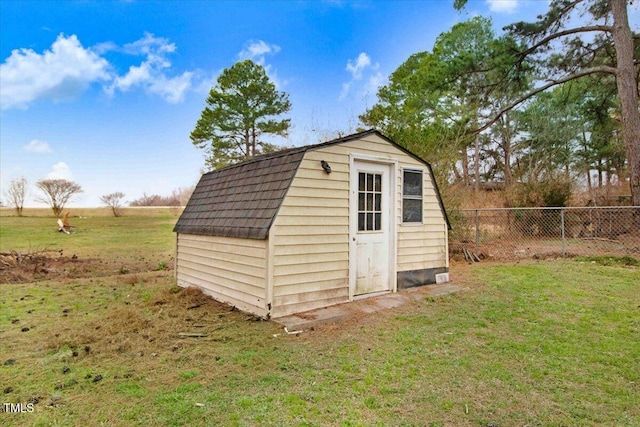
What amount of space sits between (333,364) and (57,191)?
2398cm

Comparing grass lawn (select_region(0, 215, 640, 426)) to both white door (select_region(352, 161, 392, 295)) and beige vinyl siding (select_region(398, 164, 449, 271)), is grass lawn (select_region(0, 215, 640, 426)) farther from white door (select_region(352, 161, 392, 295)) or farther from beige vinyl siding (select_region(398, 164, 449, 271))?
beige vinyl siding (select_region(398, 164, 449, 271))

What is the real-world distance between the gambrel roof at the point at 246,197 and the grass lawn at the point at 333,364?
117cm

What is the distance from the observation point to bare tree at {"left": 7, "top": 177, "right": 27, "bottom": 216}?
18656mm

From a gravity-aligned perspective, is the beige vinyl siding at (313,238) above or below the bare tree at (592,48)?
below

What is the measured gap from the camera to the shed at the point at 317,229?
4.20 metres

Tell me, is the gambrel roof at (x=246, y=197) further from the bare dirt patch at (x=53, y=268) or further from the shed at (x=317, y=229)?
the bare dirt patch at (x=53, y=268)

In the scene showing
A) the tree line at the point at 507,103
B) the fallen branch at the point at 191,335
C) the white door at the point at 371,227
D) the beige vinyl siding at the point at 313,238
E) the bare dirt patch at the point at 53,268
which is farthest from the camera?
the tree line at the point at 507,103

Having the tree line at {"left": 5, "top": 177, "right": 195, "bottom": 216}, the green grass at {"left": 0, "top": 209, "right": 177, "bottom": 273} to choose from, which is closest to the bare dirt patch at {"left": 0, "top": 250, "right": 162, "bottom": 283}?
the green grass at {"left": 0, "top": 209, "right": 177, "bottom": 273}

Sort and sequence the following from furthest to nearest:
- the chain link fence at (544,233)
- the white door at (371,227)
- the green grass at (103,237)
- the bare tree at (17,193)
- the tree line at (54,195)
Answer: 1. the tree line at (54,195)
2. the bare tree at (17,193)
3. the green grass at (103,237)
4. the chain link fence at (544,233)
5. the white door at (371,227)

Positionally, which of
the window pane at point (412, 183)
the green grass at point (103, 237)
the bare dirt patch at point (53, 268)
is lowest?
the bare dirt patch at point (53, 268)

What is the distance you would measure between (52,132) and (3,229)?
7963 mm

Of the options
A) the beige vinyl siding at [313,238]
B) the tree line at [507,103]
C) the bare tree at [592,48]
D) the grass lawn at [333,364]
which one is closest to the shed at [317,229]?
the beige vinyl siding at [313,238]

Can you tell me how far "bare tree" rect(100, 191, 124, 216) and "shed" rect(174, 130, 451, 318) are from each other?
805 inches

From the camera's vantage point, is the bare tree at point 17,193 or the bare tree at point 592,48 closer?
the bare tree at point 592,48
